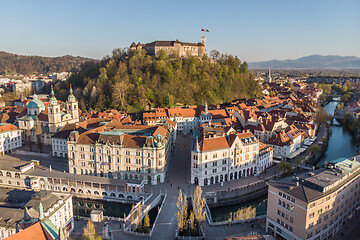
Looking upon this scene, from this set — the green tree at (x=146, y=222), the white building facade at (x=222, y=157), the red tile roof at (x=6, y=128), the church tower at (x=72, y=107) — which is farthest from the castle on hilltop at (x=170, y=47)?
the green tree at (x=146, y=222)

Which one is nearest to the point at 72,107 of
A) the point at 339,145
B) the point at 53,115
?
the point at 53,115

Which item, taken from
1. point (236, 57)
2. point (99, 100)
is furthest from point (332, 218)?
point (236, 57)

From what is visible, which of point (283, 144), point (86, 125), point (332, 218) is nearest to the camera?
point (332, 218)

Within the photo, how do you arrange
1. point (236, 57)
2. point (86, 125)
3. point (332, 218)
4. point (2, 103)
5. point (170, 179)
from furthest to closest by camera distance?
point (236, 57) < point (2, 103) < point (86, 125) < point (170, 179) < point (332, 218)

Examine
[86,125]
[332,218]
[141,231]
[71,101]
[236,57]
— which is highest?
[236,57]

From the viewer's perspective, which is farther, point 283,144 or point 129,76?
point 129,76

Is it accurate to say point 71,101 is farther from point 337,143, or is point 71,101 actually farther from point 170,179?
point 337,143

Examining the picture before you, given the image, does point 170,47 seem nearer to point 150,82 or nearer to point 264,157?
point 150,82

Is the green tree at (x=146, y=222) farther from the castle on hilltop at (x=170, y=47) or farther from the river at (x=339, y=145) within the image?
the castle on hilltop at (x=170, y=47)
